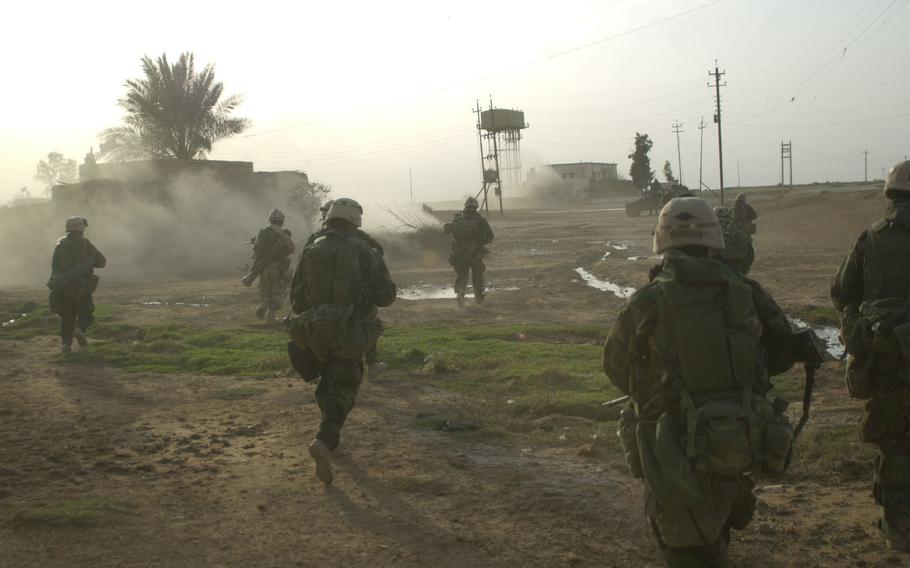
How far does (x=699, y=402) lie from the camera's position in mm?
3338

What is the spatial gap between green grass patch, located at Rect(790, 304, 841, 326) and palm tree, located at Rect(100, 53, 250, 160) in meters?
28.3

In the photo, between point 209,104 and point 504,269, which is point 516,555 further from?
point 209,104

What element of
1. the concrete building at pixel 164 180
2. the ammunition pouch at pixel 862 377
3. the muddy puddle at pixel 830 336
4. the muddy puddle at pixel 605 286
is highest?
the concrete building at pixel 164 180

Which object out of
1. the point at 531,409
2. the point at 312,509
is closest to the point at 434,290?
the point at 531,409

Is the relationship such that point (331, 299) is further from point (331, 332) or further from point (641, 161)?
point (641, 161)

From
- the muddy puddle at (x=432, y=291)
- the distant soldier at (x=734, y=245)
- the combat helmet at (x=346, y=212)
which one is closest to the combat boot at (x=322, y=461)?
the combat helmet at (x=346, y=212)

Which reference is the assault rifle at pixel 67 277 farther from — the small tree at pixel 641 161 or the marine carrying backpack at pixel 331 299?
the small tree at pixel 641 161

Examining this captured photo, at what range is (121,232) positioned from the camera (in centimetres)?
2892

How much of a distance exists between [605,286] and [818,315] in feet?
19.6

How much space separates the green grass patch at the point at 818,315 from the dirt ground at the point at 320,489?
3334 mm

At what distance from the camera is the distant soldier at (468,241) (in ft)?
48.7

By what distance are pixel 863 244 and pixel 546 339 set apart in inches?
272

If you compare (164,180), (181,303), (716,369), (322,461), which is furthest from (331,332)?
(164,180)

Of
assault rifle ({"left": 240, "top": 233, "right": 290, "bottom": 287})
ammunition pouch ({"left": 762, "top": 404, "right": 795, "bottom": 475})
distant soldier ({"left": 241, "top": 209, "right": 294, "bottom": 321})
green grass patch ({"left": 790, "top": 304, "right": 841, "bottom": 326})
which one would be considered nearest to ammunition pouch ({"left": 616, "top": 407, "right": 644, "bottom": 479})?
ammunition pouch ({"left": 762, "top": 404, "right": 795, "bottom": 475})
